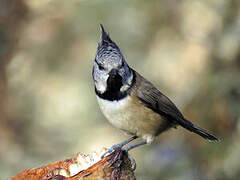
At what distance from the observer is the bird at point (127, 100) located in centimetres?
397

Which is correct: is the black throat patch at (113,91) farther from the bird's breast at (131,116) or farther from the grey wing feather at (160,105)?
the grey wing feather at (160,105)

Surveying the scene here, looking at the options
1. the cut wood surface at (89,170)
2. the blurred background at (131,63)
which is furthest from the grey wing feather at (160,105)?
the cut wood surface at (89,170)

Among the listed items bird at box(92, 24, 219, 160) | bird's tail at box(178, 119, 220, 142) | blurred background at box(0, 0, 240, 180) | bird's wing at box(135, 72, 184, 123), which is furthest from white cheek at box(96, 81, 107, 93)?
blurred background at box(0, 0, 240, 180)

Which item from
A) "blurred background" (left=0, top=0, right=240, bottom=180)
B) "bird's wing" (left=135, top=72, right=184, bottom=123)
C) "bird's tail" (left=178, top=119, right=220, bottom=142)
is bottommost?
"bird's tail" (left=178, top=119, right=220, bottom=142)

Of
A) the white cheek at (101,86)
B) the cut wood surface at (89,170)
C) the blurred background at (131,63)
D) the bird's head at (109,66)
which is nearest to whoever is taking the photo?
the cut wood surface at (89,170)

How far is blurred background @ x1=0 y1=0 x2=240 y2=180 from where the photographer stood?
15.6ft

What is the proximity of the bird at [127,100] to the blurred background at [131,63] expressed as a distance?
491 millimetres

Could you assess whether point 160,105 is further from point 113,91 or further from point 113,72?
point 113,72

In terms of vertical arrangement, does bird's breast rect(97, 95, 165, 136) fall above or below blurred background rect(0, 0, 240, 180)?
below

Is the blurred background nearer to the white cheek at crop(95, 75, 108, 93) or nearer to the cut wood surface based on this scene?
the white cheek at crop(95, 75, 108, 93)

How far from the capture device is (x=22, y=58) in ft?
21.0

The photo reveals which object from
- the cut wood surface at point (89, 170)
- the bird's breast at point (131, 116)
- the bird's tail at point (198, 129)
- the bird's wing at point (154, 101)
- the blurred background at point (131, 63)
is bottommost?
the cut wood surface at point (89, 170)

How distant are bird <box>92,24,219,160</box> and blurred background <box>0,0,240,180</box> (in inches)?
19.3

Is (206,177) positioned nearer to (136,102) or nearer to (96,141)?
(136,102)
